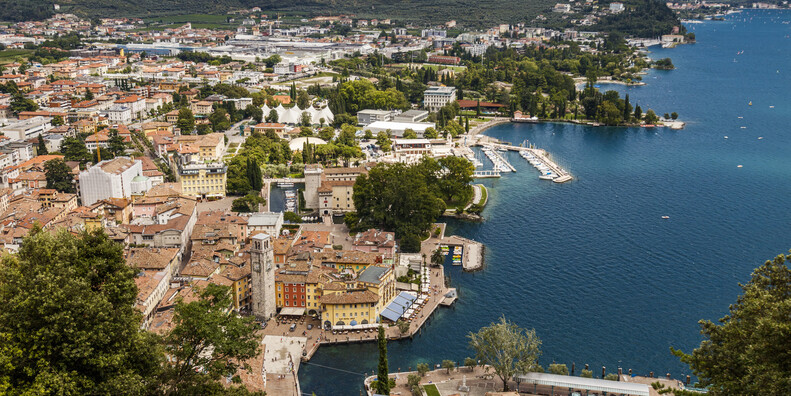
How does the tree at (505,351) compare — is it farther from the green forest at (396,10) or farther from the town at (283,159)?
the green forest at (396,10)

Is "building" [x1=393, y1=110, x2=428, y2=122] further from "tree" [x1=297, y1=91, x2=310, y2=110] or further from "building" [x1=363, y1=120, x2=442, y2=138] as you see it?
"tree" [x1=297, y1=91, x2=310, y2=110]

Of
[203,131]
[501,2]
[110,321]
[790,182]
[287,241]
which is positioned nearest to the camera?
[110,321]

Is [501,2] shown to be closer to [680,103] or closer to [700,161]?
[680,103]

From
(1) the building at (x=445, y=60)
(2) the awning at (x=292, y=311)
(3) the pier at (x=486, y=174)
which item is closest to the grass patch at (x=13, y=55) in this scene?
(1) the building at (x=445, y=60)

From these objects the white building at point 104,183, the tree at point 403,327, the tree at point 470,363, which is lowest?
the tree at point 470,363

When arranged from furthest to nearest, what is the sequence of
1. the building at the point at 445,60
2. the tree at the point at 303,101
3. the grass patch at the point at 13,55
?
the building at the point at 445,60 < the grass patch at the point at 13,55 < the tree at the point at 303,101

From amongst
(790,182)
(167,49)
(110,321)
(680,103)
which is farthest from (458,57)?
(110,321)
